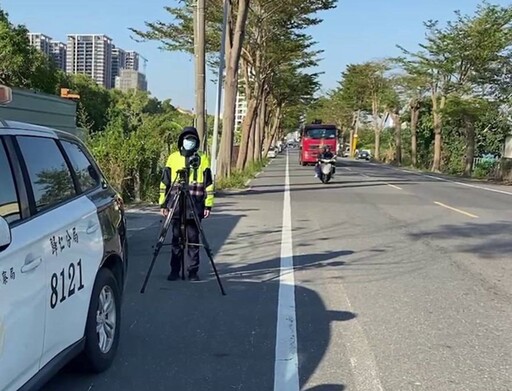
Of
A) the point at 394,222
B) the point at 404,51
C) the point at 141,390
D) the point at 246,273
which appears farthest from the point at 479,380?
the point at 404,51

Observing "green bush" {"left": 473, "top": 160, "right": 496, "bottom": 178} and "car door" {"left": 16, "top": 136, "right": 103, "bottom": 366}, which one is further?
"green bush" {"left": 473, "top": 160, "right": 496, "bottom": 178}

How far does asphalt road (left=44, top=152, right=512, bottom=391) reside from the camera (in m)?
4.47

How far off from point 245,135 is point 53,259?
93.4ft

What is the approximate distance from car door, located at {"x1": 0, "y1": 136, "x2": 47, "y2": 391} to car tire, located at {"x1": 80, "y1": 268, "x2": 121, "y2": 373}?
2.68ft

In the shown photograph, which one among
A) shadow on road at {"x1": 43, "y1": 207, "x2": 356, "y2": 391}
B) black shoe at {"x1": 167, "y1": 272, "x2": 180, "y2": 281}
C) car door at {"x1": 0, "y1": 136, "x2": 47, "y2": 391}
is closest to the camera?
car door at {"x1": 0, "y1": 136, "x2": 47, "y2": 391}

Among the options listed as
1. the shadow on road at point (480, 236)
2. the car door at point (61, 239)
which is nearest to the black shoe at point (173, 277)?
the car door at point (61, 239)

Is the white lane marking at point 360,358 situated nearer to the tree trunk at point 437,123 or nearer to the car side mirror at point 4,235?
the car side mirror at point 4,235

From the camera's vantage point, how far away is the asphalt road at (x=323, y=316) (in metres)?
4.47

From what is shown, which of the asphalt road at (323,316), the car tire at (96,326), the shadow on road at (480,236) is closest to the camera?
the car tire at (96,326)

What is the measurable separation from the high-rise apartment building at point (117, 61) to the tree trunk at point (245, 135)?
36.4 metres

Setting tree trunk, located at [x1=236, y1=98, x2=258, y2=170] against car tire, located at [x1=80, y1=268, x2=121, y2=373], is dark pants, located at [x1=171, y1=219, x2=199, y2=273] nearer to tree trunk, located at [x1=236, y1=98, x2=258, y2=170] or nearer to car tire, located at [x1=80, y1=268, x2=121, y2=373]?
car tire, located at [x1=80, y1=268, x2=121, y2=373]

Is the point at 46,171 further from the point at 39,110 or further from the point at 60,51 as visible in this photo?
the point at 60,51

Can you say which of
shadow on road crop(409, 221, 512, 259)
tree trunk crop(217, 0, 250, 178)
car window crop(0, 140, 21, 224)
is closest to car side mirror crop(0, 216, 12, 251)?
car window crop(0, 140, 21, 224)

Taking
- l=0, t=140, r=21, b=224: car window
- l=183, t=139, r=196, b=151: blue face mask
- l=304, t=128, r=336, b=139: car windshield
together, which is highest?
l=304, t=128, r=336, b=139: car windshield
